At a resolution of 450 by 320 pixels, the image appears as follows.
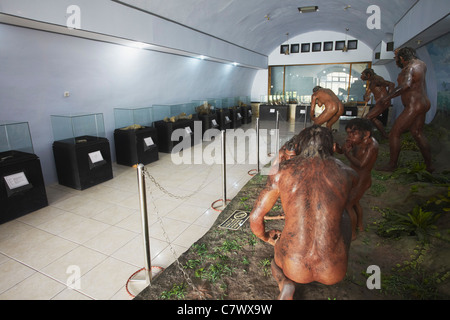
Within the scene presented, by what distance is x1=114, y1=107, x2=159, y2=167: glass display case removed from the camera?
6.94 meters

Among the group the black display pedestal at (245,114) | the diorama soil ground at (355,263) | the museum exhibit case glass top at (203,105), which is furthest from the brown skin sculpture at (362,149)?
the black display pedestal at (245,114)

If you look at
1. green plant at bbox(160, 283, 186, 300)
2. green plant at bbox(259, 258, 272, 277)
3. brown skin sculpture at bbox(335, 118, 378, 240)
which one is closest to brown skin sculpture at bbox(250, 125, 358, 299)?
green plant at bbox(259, 258, 272, 277)

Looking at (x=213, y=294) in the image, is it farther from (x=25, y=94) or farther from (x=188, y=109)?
(x=188, y=109)

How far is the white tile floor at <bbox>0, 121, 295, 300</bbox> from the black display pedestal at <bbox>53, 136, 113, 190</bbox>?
190mm

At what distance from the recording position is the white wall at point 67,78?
4906 mm

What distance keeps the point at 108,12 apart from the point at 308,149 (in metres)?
5.40

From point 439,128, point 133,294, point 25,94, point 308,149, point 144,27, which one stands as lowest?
point 133,294

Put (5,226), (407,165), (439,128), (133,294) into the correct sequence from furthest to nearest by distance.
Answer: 1. (439,128)
2. (407,165)
3. (5,226)
4. (133,294)

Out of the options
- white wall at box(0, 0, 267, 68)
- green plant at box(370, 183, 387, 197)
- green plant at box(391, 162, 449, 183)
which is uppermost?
white wall at box(0, 0, 267, 68)

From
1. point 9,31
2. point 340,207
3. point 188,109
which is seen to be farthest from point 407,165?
point 9,31

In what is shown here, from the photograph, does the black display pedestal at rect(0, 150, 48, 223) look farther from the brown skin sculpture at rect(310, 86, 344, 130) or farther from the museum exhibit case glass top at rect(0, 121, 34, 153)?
the brown skin sculpture at rect(310, 86, 344, 130)

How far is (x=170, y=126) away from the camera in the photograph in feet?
27.1

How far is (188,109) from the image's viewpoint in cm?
1053

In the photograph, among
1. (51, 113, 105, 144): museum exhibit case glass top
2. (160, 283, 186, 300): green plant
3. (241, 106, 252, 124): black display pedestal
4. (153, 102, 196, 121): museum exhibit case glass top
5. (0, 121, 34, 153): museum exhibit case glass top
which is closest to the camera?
(160, 283, 186, 300): green plant
